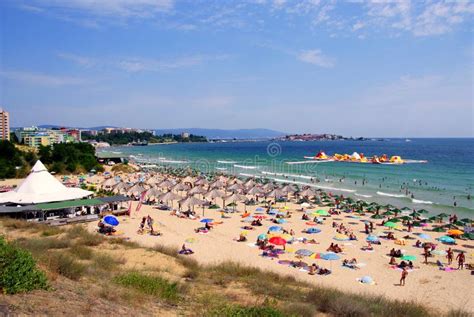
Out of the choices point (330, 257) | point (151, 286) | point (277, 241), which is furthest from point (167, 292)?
point (330, 257)

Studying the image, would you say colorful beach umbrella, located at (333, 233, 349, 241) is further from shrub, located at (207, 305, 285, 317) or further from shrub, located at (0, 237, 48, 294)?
shrub, located at (0, 237, 48, 294)

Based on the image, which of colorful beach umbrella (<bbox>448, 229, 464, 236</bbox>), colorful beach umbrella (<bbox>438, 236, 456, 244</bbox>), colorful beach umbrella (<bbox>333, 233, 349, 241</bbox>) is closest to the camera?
colorful beach umbrella (<bbox>438, 236, 456, 244</bbox>)

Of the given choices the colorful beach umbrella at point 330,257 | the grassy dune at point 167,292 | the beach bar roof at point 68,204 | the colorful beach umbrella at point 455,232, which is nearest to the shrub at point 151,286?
the grassy dune at point 167,292

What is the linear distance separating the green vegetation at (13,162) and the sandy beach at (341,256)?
25.6 metres

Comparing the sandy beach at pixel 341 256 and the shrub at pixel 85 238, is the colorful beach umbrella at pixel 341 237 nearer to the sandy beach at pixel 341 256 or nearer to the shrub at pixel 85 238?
the sandy beach at pixel 341 256

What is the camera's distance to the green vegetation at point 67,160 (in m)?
48.1

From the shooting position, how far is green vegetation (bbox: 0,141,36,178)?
41.8 meters

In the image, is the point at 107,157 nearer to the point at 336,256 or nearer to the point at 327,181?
the point at 327,181

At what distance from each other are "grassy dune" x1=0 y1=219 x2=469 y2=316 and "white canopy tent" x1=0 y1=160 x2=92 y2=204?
10.1m

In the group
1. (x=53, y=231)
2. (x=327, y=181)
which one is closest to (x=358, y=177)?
(x=327, y=181)

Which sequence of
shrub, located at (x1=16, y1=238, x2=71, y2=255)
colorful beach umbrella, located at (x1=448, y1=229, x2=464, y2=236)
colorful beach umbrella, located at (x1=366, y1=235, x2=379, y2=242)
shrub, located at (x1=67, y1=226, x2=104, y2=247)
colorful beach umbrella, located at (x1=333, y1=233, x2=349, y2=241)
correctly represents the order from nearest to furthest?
shrub, located at (x1=16, y1=238, x2=71, y2=255) → shrub, located at (x1=67, y1=226, x2=104, y2=247) → colorful beach umbrella, located at (x1=366, y1=235, x2=379, y2=242) → colorful beach umbrella, located at (x1=333, y1=233, x2=349, y2=241) → colorful beach umbrella, located at (x1=448, y1=229, x2=464, y2=236)

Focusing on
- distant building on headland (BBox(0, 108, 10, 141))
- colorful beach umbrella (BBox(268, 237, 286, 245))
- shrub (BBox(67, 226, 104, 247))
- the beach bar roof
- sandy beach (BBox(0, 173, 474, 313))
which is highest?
distant building on headland (BBox(0, 108, 10, 141))

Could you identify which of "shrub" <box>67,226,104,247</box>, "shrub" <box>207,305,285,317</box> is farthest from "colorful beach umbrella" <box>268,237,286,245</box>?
"shrub" <box>207,305,285,317</box>

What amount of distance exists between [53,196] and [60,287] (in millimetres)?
16018
